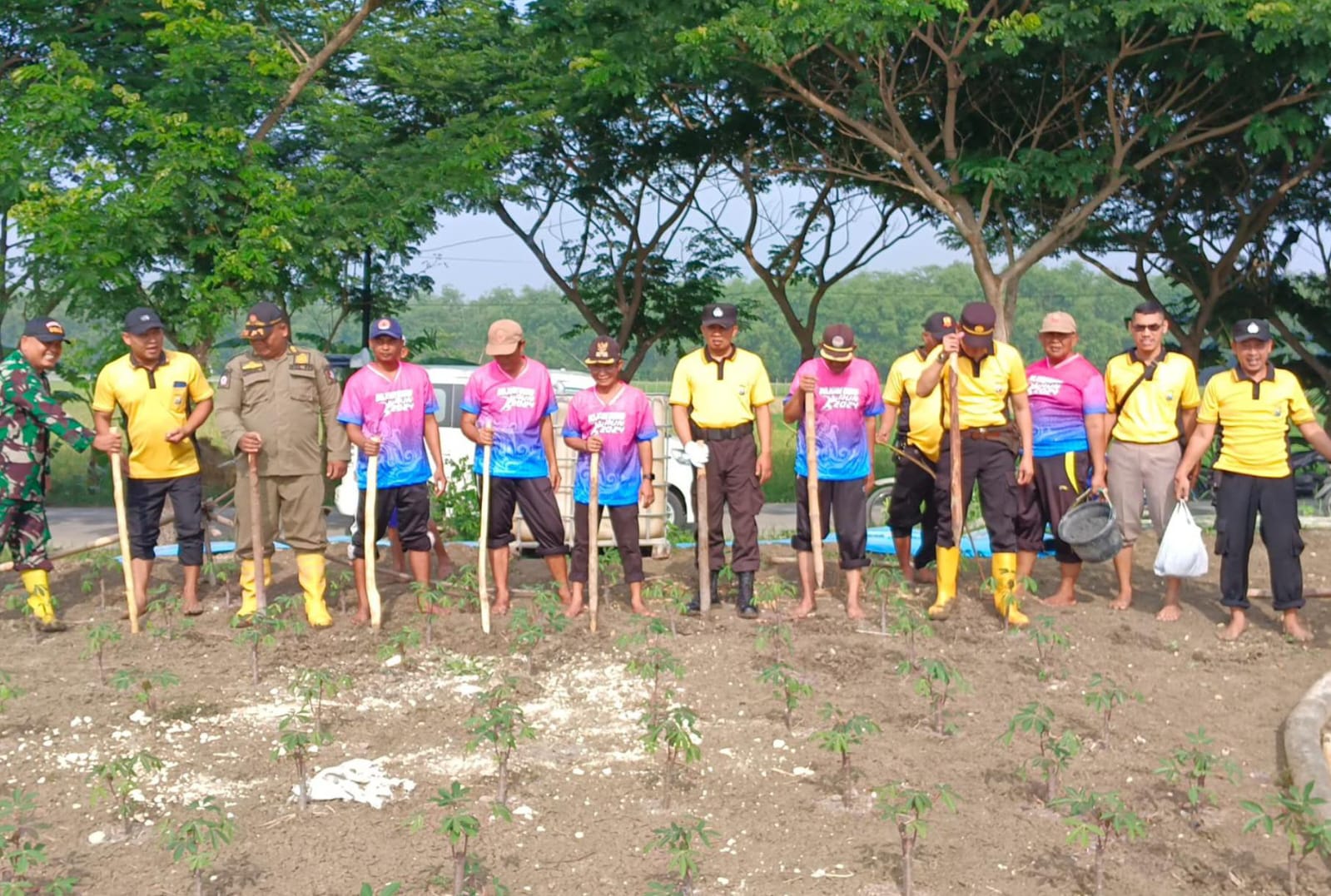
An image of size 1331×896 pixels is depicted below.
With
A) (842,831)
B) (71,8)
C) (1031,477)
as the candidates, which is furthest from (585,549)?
(71,8)

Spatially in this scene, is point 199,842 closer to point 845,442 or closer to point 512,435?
point 512,435

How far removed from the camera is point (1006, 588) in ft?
25.6

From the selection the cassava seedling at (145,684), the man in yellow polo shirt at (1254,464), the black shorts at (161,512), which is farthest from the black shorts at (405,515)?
the man in yellow polo shirt at (1254,464)

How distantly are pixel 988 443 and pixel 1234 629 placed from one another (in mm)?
1738

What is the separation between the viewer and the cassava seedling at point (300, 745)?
5.30 m

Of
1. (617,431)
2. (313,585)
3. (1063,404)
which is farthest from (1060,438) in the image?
(313,585)

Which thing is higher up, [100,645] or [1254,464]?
[1254,464]

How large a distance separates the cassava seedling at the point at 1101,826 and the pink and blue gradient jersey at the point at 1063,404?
3.56 meters

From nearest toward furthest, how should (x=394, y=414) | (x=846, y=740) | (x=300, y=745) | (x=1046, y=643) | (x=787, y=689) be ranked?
1. (x=300, y=745)
2. (x=846, y=740)
3. (x=787, y=689)
4. (x=1046, y=643)
5. (x=394, y=414)

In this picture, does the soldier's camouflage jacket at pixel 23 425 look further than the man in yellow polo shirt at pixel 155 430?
No

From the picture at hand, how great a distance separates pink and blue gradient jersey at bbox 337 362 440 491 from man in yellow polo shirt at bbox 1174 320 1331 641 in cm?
449

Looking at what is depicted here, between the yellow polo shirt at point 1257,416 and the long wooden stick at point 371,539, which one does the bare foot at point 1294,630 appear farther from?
the long wooden stick at point 371,539

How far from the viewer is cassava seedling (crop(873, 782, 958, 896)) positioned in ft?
15.1

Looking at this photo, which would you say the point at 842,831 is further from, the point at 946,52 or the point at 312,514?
the point at 946,52
